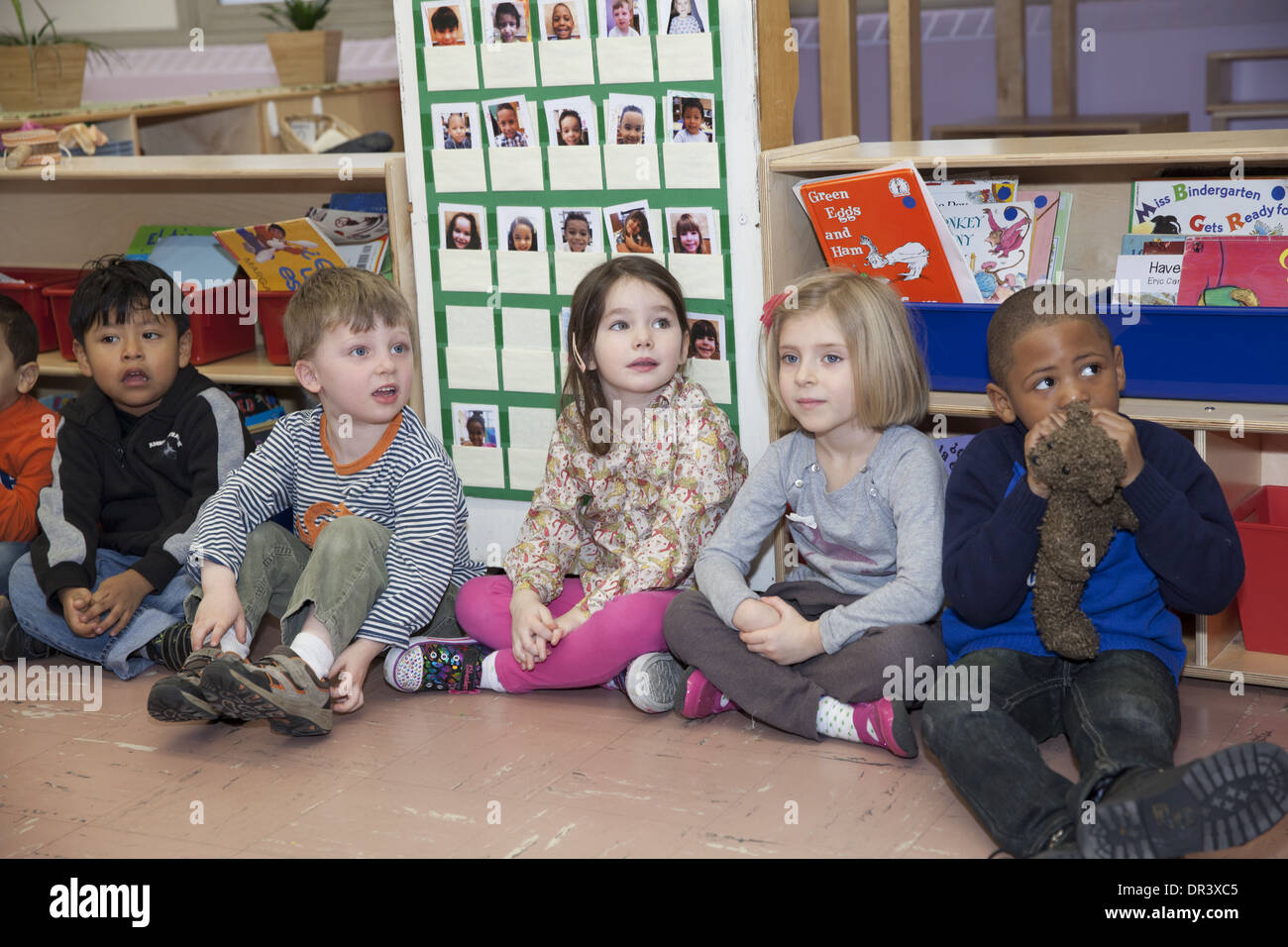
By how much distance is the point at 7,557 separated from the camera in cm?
269

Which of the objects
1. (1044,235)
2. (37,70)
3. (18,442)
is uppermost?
(37,70)

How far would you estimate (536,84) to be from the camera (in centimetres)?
248

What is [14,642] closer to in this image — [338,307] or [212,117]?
[338,307]

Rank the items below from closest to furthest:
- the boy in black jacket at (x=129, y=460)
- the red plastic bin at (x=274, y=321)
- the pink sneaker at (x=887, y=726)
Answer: the pink sneaker at (x=887, y=726), the boy in black jacket at (x=129, y=460), the red plastic bin at (x=274, y=321)

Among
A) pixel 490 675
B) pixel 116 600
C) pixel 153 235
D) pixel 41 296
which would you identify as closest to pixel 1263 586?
pixel 490 675

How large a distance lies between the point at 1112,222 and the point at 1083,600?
84 centimetres

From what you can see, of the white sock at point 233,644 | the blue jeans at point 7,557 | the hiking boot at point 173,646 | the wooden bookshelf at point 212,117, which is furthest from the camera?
the wooden bookshelf at point 212,117

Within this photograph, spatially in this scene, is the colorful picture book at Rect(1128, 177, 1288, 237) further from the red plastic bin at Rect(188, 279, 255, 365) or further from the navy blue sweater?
the red plastic bin at Rect(188, 279, 255, 365)

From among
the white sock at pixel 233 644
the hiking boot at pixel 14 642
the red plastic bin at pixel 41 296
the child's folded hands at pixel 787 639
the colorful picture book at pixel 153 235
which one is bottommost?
the hiking boot at pixel 14 642

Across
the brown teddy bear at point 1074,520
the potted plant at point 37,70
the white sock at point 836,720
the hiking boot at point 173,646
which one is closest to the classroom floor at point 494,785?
the white sock at point 836,720

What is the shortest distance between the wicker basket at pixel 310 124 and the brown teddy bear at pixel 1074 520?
3.51 m

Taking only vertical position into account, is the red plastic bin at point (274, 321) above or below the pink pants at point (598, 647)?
above

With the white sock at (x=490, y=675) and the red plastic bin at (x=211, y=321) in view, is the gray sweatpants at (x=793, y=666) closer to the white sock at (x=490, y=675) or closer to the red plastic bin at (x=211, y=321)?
the white sock at (x=490, y=675)

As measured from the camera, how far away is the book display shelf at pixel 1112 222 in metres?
2.09
